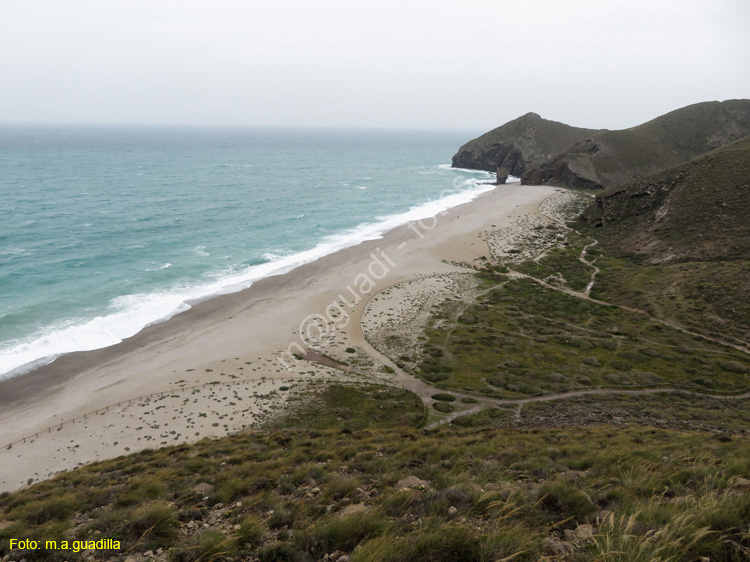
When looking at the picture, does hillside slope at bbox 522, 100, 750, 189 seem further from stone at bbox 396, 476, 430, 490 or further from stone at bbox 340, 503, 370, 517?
stone at bbox 340, 503, 370, 517

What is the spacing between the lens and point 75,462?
2042 centimetres

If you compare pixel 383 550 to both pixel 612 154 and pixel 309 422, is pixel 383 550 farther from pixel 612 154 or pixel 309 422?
pixel 612 154

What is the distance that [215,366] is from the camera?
3058 cm

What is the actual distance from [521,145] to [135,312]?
141 m

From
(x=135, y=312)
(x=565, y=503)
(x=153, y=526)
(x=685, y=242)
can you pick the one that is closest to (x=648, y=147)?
(x=685, y=242)

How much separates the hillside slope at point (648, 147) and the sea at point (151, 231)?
996 inches

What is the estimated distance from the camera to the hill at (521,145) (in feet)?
453

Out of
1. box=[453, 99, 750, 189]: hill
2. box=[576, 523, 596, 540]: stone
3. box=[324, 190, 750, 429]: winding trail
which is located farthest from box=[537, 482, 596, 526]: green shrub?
box=[453, 99, 750, 189]: hill

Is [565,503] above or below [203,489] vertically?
above

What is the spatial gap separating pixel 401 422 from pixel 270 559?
17053mm

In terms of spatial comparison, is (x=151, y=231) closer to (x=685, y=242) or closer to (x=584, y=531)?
(x=584, y=531)

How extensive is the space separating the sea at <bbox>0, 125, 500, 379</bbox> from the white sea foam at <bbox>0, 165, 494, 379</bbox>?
14cm

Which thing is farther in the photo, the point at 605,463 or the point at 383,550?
the point at 605,463

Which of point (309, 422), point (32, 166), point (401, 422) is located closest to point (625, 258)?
point (401, 422)
